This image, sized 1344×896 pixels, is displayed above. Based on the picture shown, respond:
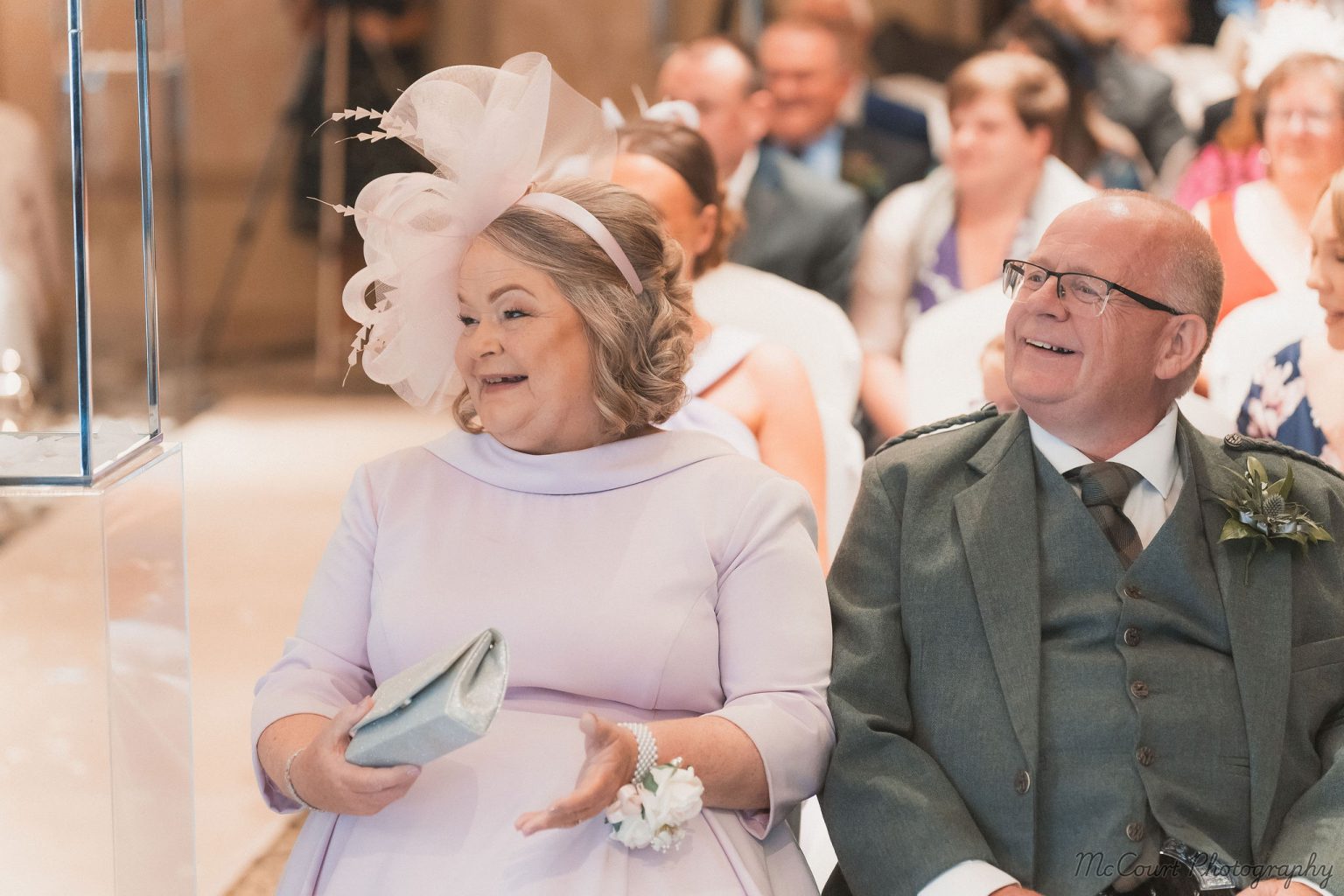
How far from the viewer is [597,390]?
2.00 meters

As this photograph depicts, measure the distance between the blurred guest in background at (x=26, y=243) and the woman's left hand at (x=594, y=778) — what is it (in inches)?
51.9

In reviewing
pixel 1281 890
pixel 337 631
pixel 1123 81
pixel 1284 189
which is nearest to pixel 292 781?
pixel 337 631

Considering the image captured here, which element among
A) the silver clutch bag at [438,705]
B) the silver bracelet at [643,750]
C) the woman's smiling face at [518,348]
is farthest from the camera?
the woman's smiling face at [518,348]

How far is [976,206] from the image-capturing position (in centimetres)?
448

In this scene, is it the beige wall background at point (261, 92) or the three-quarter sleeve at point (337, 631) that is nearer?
the three-quarter sleeve at point (337, 631)

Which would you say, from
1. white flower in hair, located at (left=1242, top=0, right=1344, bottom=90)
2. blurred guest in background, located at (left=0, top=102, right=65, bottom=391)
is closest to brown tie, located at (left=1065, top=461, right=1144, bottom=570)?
blurred guest in background, located at (left=0, top=102, right=65, bottom=391)

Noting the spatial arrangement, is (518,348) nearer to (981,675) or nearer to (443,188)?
(443,188)

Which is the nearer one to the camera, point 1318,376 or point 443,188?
point 443,188

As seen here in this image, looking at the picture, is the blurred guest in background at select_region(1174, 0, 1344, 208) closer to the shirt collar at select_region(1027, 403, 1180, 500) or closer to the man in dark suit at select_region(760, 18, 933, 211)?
the man in dark suit at select_region(760, 18, 933, 211)

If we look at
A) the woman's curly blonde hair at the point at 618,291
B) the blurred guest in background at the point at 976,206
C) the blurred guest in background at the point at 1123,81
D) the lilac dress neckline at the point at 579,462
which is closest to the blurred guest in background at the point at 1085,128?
the blurred guest in background at the point at 1123,81

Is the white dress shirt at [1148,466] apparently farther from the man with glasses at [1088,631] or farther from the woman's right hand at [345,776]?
the woman's right hand at [345,776]

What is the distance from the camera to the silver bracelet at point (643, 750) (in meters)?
1.71

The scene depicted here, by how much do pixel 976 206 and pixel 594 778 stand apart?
3174mm

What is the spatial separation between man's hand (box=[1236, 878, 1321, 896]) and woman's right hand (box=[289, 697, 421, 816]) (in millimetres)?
979
